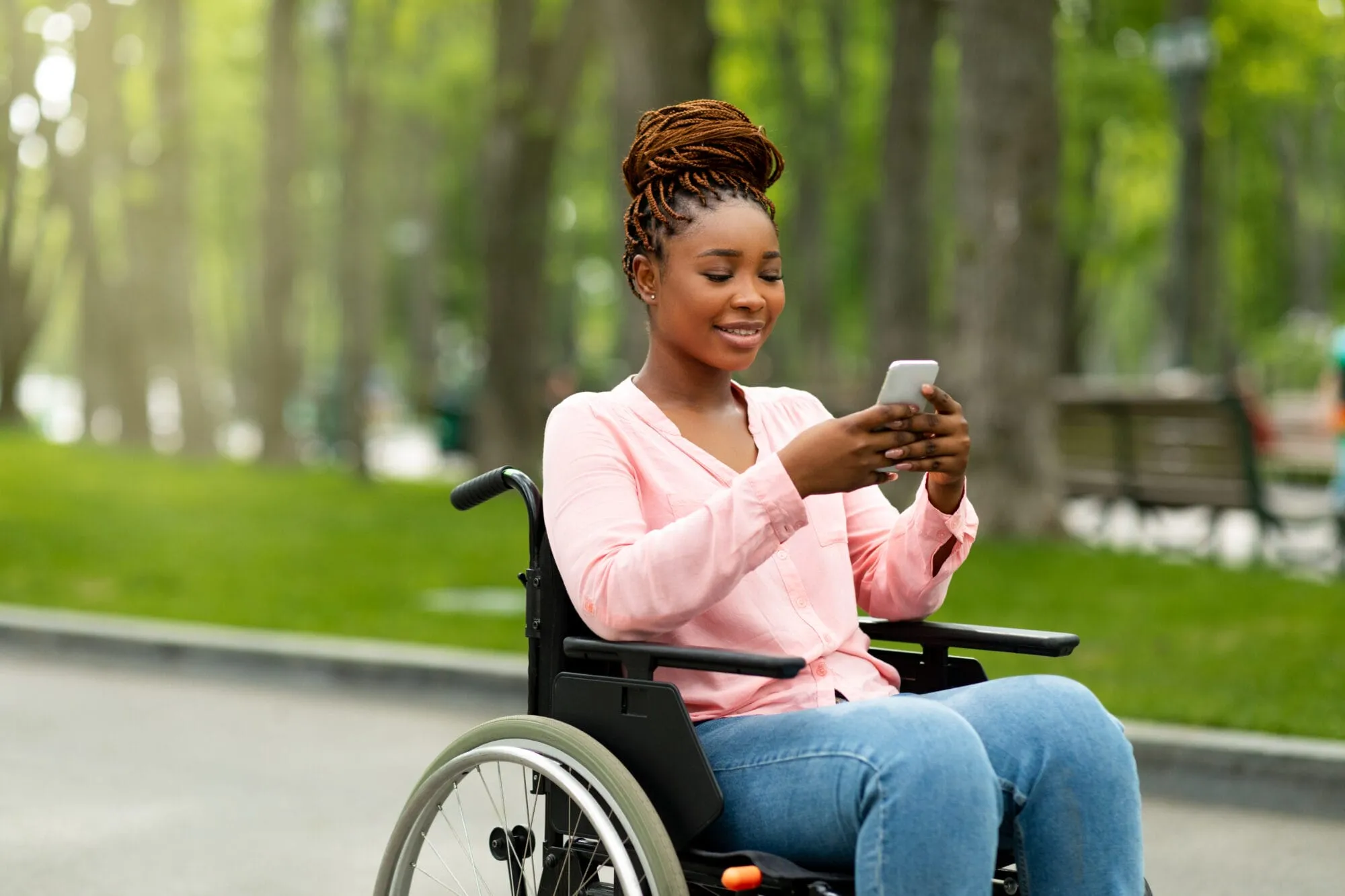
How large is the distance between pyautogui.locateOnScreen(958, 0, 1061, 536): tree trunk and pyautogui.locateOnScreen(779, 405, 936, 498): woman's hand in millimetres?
9979

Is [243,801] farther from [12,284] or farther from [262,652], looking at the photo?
[12,284]

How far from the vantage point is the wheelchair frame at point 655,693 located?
2928mm

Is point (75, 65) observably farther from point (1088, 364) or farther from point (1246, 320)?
point (1088, 364)

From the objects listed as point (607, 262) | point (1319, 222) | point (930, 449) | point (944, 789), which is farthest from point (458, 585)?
point (1319, 222)

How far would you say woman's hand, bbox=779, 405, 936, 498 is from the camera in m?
2.93

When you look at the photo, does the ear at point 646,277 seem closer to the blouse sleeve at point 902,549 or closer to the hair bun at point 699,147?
the hair bun at point 699,147

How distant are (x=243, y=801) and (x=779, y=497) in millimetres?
3945

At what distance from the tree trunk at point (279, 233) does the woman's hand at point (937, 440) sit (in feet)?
69.5

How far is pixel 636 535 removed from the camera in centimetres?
313

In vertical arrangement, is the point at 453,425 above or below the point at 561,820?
below

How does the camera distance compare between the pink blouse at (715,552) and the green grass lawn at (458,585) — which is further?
the green grass lawn at (458,585)

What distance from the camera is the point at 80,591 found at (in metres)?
11.7

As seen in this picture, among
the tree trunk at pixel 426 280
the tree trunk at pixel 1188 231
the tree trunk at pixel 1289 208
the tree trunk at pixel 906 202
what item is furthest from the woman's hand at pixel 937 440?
the tree trunk at pixel 1289 208

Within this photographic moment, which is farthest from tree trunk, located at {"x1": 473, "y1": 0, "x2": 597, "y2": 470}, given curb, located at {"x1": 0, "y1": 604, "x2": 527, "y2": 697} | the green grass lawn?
curb, located at {"x1": 0, "y1": 604, "x2": 527, "y2": 697}
